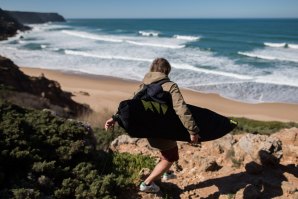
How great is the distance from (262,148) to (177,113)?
1866 mm

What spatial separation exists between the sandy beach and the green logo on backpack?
11.8 meters

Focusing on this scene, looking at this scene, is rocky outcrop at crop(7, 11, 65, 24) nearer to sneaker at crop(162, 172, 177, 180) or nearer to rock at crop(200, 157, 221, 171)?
rock at crop(200, 157, 221, 171)

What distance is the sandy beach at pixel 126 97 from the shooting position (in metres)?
17.6

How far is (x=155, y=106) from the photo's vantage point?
4.11 meters

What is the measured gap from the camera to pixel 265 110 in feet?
60.0

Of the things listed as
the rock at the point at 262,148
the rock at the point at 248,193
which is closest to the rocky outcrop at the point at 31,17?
the rock at the point at 262,148

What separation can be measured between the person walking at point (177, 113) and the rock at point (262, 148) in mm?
1417

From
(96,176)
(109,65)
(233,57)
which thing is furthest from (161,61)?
(233,57)

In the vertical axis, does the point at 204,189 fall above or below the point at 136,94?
below

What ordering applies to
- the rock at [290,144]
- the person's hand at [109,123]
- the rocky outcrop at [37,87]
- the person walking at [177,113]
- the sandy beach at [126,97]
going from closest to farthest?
the person walking at [177,113] < the person's hand at [109,123] < the rock at [290,144] < the rocky outcrop at [37,87] < the sandy beach at [126,97]

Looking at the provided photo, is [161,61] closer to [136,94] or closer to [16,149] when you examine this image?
[136,94]

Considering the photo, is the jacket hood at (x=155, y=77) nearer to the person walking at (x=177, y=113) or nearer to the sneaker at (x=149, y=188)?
the person walking at (x=177, y=113)

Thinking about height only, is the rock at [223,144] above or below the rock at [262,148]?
below

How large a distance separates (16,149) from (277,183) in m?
3.07
